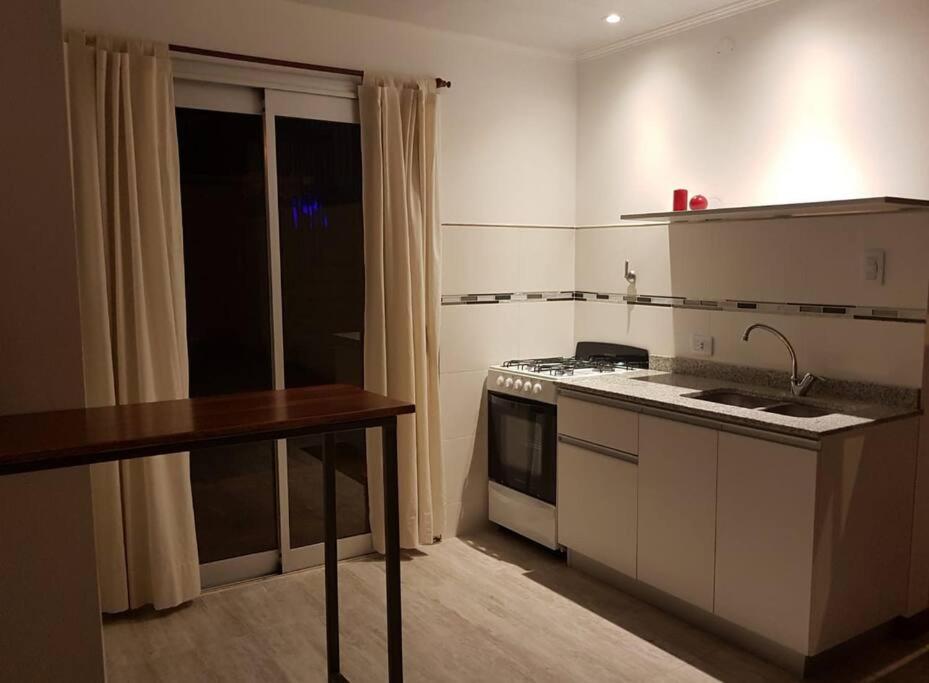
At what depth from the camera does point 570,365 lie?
415cm

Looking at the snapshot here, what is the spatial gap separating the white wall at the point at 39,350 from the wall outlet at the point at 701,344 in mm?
2765

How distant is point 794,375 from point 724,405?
41cm

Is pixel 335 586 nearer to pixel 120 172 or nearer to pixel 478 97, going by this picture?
pixel 120 172

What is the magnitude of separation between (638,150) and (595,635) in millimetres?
2459

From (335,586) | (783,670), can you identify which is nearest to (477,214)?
(335,586)

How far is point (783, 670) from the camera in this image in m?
2.80

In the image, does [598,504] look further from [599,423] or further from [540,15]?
[540,15]

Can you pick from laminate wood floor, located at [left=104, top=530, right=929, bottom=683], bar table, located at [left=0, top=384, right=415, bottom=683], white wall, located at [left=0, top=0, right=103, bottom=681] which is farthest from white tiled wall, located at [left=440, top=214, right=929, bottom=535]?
white wall, located at [left=0, top=0, right=103, bottom=681]

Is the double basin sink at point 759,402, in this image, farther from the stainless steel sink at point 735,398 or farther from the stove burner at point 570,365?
the stove burner at point 570,365

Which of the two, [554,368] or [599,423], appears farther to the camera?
[554,368]

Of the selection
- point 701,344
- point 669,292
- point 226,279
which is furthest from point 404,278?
point 701,344

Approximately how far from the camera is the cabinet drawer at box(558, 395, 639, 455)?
3.33 meters

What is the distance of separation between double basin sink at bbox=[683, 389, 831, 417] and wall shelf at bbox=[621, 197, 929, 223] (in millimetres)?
786

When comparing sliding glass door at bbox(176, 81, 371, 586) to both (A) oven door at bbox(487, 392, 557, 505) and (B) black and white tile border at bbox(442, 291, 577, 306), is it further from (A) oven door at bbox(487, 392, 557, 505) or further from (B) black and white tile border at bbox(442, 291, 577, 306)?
(A) oven door at bbox(487, 392, 557, 505)
